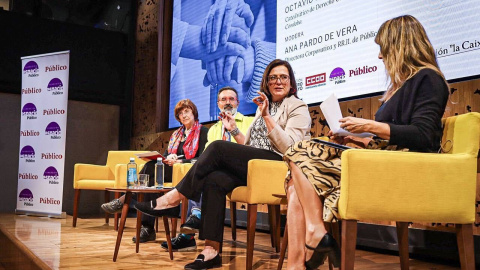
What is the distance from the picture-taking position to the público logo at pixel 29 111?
545 centimetres

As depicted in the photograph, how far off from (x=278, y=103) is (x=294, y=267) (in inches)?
45.6

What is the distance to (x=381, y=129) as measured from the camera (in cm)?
167

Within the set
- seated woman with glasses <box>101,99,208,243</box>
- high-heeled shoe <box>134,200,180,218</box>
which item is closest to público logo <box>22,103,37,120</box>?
seated woman with glasses <box>101,99,208,243</box>

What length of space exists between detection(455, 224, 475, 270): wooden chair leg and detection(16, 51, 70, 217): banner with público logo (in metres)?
4.49

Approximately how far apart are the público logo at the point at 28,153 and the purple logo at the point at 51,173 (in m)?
0.28

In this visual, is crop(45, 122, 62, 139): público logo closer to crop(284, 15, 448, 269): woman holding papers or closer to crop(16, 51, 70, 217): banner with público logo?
crop(16, 51, 70, 217): banner with público logo

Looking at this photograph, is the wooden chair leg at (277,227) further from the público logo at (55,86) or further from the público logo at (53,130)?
the público logo at (55,86)

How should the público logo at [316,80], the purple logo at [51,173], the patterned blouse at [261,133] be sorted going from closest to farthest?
the patterned blouse at [261,133] → the público logo at [316,80] → the purple logo at [51,173]

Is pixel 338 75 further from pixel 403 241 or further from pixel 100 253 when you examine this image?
pixel 100 253

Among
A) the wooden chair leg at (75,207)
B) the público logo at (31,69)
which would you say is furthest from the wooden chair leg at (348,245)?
the público logo at (31,69)

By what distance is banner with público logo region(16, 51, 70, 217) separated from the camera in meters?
5.21

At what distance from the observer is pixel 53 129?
5.26 metres

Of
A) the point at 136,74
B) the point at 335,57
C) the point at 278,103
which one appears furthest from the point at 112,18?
the point at 278,103

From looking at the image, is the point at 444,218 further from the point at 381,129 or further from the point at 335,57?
the point at 335,57
